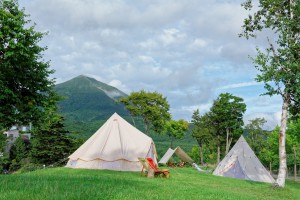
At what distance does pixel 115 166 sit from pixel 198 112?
122ft

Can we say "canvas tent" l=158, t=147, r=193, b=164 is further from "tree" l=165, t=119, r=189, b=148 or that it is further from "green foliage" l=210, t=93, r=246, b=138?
"tree" l=165, t=119, r=189, b=148

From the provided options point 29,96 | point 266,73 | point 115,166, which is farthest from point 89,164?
point 266,73

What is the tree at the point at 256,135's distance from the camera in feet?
228

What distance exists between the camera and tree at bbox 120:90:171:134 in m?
56.6

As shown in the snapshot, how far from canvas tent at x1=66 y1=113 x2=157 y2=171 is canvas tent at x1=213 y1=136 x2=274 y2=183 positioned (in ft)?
25.6

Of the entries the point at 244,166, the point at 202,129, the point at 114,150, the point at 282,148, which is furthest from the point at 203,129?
the point at 282,148

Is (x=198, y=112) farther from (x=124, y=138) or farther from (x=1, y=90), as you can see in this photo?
(x=1, y=90)

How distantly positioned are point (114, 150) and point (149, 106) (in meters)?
29.2

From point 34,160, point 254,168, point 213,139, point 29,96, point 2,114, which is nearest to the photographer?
point 2,114

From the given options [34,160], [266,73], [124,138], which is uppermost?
[266,73]

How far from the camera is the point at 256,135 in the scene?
7150 centimetres

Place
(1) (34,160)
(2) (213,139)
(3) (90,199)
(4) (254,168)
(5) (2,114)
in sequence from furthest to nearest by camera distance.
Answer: (2) (213,139), (1) (34,160), (4) (254,168), (5) (2,114), (3) (90,199)

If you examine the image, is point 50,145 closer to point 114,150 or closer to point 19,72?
point 114,150

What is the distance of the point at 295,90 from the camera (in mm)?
19531
